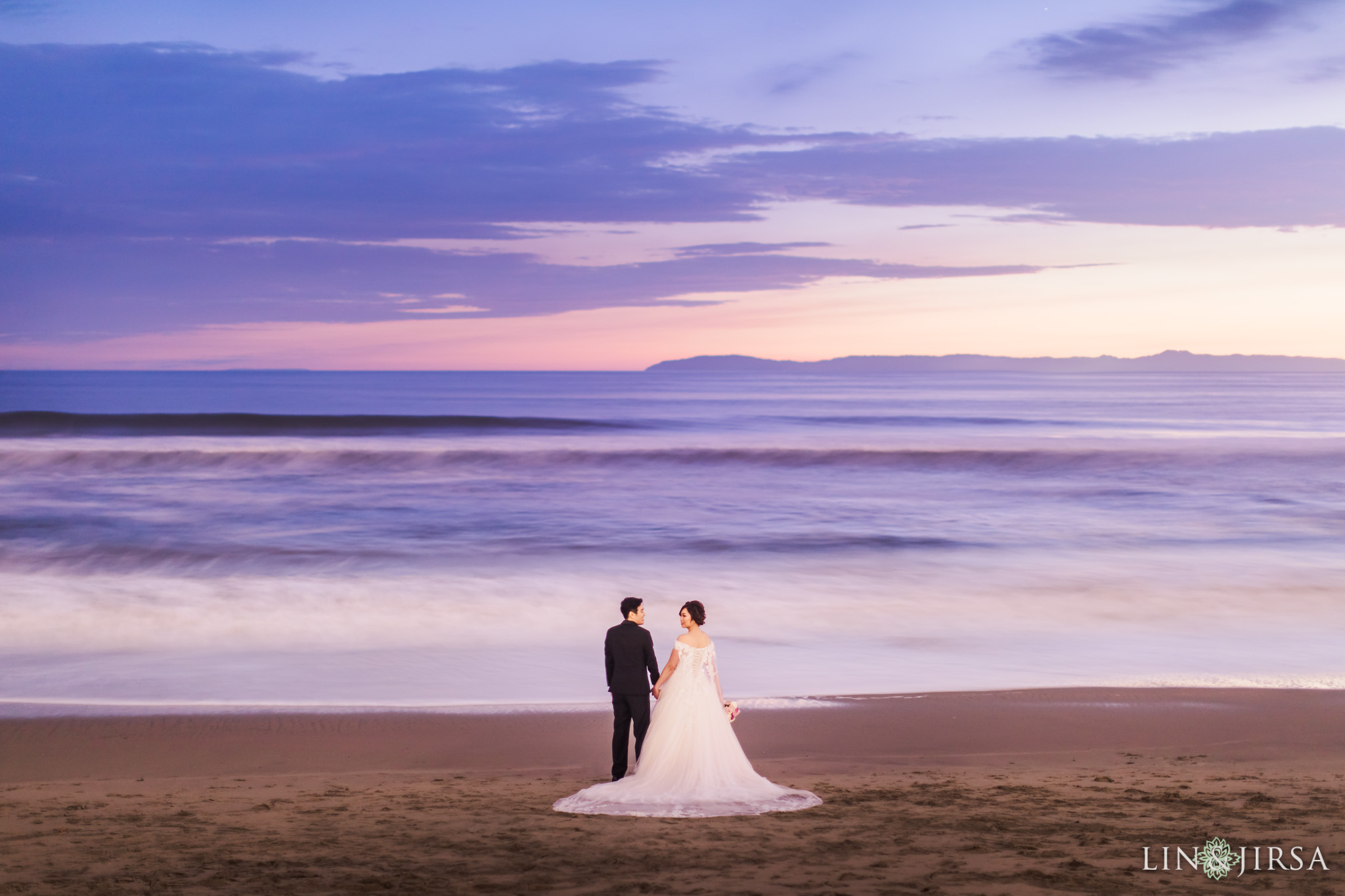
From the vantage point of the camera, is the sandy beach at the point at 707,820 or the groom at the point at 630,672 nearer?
the sandy beach at the point at 707,820

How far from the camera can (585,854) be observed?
5398 millimetres

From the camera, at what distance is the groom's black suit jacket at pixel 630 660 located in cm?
709

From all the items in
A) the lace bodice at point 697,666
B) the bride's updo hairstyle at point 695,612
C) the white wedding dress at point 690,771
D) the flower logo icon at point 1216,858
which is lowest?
the flower logo icon at point 1216,858

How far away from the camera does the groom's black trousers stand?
7.06 meters

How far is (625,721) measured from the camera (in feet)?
23.4

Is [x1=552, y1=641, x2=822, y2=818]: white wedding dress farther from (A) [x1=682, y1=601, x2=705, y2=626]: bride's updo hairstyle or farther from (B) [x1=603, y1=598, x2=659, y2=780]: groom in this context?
(B) [x1=603, y1=598, x2=659, y2=780]: groom

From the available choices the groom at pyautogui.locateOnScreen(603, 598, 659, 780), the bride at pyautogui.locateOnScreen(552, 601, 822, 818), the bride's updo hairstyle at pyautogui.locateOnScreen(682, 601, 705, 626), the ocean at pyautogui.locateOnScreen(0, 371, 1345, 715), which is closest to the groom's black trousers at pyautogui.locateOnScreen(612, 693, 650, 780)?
the groom at pyautogui.locateOnScreen(603, 598, 659, 780)

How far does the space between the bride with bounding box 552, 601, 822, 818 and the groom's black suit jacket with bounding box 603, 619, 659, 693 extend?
0.90 ft

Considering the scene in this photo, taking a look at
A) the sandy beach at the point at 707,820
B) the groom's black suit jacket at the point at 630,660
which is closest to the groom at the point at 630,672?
the groom's black suit jacket at the point at 630,660

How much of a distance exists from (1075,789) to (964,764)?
92cm

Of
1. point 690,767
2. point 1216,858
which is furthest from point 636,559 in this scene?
point 1216,858

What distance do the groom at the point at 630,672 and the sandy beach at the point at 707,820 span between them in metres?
0.43

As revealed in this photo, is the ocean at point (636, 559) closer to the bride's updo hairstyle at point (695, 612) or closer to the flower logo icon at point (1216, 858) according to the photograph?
the bride's updo hairstyle at point (695, 612)

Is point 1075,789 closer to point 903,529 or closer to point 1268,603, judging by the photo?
point 1268,603
